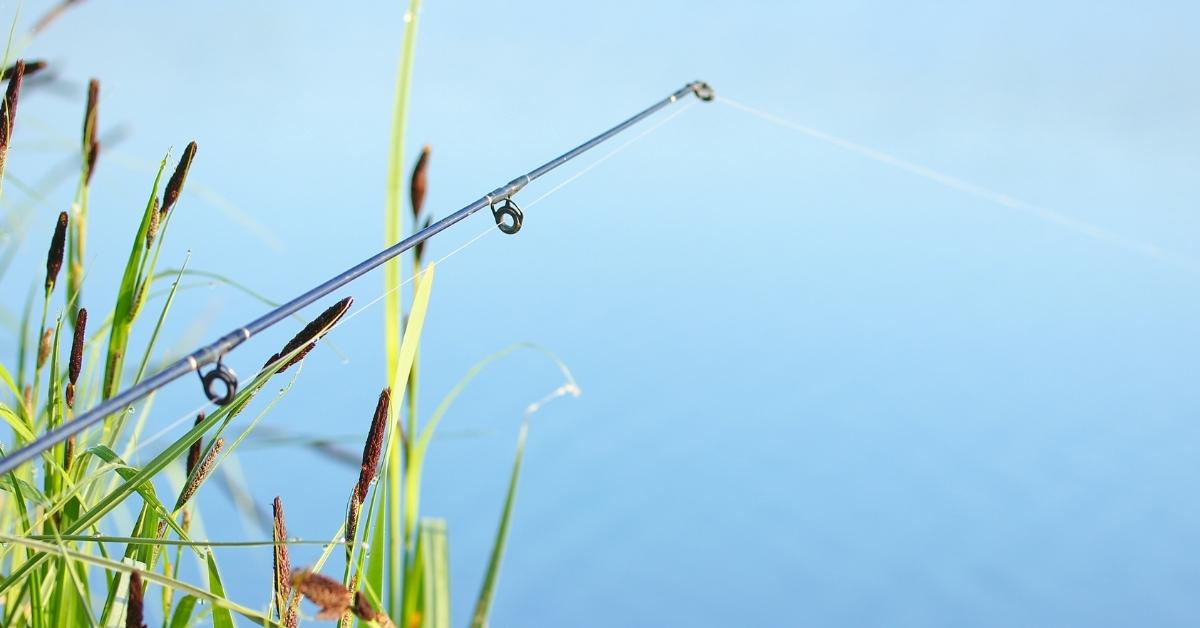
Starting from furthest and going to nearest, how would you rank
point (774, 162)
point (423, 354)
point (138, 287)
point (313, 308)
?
1. point (774, 162)
2. point (423, 354)
3. point (313, 308)
4. point (138, 287)

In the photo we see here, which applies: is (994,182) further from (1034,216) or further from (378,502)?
(378,502)

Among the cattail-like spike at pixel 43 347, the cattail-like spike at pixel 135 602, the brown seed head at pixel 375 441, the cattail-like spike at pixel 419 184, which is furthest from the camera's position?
the cattail-like spike at pixel 43 347

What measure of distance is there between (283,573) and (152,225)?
0.87 ft

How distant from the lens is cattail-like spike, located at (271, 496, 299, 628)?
500 millimetres

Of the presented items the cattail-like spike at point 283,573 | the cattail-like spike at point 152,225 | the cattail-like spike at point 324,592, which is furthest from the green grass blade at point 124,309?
the cattail-like spike at point 324,592

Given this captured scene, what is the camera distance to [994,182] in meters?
4.69

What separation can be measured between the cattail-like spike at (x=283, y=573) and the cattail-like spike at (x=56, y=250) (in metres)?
0.23

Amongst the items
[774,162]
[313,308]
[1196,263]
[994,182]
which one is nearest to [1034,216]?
[994,182]

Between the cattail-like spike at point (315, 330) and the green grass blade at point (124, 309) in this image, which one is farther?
the green grass blade at point (124, 309)

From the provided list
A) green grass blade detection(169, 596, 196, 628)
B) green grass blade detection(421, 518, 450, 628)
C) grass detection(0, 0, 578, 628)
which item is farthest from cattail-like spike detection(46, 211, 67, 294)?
green grass blade detection(421, 518, 450, 628)

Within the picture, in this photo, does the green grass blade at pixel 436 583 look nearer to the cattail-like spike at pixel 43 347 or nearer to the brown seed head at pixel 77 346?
the brown seed head at pixel 77 346

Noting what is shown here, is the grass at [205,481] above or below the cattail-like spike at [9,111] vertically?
below

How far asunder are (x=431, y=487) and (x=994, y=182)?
2870 millimetres

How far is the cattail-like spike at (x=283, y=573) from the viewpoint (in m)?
0.50
